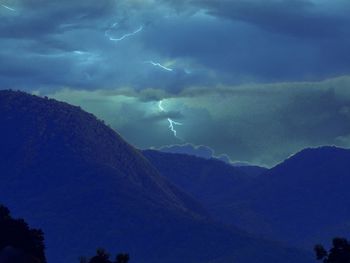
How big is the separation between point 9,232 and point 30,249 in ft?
21.6

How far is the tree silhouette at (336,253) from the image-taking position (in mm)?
129000

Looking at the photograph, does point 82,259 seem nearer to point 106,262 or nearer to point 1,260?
point 106,262

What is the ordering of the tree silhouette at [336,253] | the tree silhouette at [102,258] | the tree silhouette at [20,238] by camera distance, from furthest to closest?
the tree silhouette at [336,253], the tree silhouette at [20,238], the tree silhouette at [102,258]

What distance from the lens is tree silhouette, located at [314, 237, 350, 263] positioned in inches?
5079

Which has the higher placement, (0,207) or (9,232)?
(0,207)

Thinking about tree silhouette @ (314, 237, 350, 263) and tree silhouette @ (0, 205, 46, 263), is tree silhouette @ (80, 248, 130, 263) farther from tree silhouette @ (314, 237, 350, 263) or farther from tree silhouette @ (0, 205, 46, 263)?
tree silhouette @ (314, 237, 350, 263)

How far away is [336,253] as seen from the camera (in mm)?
130875

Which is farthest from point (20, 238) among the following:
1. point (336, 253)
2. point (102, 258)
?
point (336, 253)

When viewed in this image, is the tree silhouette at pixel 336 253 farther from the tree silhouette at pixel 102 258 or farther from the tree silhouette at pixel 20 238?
the tree silhouette at pixel 20 238

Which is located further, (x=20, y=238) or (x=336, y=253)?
(x=20, y=238)

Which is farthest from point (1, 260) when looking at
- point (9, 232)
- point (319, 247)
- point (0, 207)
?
point (0, 207)

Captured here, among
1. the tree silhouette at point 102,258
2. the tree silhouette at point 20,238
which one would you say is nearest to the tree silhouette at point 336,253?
the tree silhouette at point 102,258

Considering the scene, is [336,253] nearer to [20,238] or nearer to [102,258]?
[102,258]

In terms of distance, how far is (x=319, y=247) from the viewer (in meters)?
129
